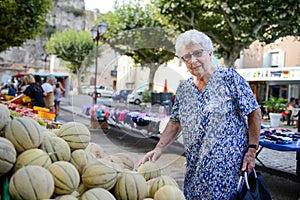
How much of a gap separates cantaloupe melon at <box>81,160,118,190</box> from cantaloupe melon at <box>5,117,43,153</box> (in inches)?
8.6

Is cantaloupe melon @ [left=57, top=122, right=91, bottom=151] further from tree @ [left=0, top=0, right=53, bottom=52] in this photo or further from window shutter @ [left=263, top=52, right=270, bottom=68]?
window shutter @ [left=263, top=52, right=270, bottom=68]

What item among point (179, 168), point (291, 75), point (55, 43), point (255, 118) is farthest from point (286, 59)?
point (55, 43)

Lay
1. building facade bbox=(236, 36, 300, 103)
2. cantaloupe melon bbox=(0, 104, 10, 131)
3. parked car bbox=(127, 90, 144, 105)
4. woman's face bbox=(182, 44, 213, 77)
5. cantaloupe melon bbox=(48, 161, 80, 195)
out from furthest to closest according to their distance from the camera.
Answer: building facade bbox=(236, 36, 300, 103) < woman's face bbox=(182, 44, 213, 77) < parked car bbox=(127, 90, 144, 105) < cantaloupe melon bbox=(0, 104, 10, 131) < cantaloupe melon bbox=(48, 161, 80, 195)

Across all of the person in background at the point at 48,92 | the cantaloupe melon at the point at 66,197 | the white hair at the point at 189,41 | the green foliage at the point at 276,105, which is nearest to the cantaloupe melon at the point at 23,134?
the cantaloupe melon at the point at 66,197

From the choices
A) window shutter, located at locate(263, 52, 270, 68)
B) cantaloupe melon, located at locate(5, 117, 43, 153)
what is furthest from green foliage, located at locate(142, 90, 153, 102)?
window shutter, located at locate(263, 52, 270, 68)

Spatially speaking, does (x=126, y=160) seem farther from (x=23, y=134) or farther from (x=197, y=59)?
(x=197, y=59)

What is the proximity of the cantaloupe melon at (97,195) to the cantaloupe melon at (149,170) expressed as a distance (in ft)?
0.87

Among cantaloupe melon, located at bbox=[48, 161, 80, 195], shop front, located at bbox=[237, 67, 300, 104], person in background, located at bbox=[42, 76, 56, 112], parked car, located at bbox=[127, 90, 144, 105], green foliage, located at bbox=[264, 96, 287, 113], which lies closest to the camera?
cantaloupe melon, located at bbox=[48, 161, 80, 195]

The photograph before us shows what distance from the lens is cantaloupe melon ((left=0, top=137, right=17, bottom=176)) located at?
1.04m

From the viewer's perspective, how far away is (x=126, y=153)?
144 centimetres

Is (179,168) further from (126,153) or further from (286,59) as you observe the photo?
(286,59)

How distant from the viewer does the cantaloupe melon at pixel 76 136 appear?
4.32 ft

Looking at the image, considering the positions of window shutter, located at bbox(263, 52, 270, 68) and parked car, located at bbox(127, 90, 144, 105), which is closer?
parked car, located at bbox(127, 90, 144, 105)

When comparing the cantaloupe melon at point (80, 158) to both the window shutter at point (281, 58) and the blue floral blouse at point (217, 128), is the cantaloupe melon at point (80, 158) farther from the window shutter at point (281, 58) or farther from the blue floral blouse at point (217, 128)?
the window shutter at point (281, 58)
